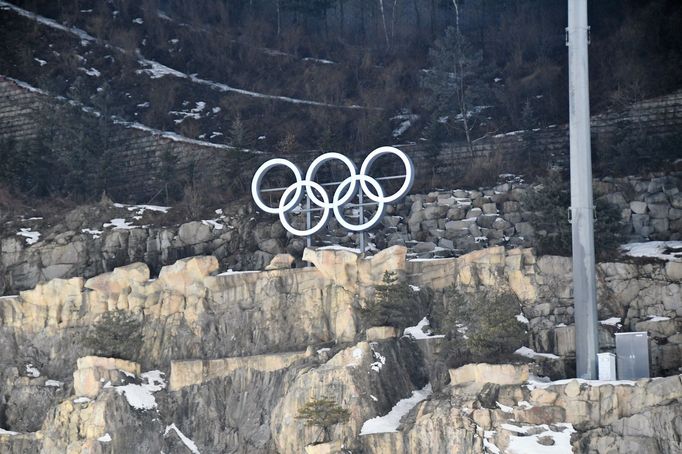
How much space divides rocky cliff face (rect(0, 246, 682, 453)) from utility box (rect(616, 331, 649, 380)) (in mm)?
1634

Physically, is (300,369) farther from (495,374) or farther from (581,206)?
(581,206)

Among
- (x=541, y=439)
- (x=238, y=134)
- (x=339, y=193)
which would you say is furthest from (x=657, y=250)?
(x=238, y=134)

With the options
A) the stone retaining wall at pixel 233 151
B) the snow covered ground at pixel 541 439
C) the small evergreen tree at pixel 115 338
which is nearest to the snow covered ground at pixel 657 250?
the stone retaining wall at pixel 233 151

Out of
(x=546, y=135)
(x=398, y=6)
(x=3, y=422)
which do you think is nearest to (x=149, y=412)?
(x=3, y=422)

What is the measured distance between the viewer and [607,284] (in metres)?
45.3

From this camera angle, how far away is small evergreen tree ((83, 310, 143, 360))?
45.8 m

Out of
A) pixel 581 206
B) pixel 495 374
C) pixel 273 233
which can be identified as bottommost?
pixel 495 374

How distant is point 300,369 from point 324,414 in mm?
2495

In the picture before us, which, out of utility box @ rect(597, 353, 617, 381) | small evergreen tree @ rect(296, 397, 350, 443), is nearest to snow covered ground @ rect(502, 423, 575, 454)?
utility box @ rect(597, 353, 617, 381)

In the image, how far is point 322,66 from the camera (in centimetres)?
6372

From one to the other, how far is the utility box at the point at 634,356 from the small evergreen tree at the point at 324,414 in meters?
7.43

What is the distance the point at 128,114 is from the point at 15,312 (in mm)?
14134

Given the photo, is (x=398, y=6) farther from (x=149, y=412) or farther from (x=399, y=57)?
(x=149, y=412)

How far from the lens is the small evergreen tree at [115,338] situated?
1802 inches
